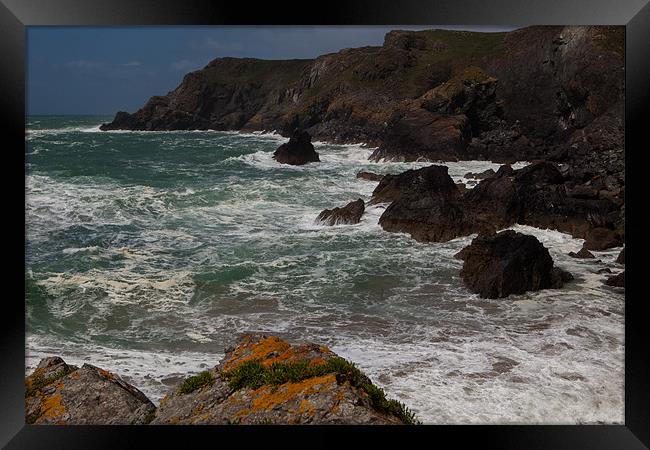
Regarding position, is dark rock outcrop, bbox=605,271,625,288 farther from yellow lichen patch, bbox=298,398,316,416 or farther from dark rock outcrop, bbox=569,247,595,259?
yellow lichen patch, bbox=298,398,316,416

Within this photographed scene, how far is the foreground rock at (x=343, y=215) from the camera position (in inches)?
835

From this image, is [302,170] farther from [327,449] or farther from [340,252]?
[327,449]

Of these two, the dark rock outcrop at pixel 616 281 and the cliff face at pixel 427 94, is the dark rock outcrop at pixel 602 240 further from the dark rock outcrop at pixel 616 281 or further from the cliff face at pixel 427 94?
the cliff face at pixel 427 94

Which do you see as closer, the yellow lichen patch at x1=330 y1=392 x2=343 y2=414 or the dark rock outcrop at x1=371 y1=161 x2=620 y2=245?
the yellow lichen patch at x1=330 y1=392 x2=343 y2=414

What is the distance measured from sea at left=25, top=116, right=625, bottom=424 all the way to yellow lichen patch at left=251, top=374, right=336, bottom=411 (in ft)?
9.24

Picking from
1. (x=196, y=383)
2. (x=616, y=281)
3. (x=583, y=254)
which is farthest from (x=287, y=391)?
(x=583, y=254)

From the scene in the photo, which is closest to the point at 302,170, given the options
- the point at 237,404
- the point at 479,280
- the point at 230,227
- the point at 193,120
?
the point at 230,227

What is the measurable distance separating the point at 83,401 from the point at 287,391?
2.43 metres

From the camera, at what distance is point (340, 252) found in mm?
17859

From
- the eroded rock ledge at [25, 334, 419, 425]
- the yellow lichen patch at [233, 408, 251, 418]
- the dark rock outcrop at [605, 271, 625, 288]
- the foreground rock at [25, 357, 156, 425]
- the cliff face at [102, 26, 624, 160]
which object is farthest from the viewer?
the cliff face at [102, 26, 624, 160]

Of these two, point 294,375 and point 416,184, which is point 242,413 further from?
point 416,184

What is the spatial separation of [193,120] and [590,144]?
56.8 meters

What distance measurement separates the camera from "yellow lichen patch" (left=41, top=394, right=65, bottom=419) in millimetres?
6586

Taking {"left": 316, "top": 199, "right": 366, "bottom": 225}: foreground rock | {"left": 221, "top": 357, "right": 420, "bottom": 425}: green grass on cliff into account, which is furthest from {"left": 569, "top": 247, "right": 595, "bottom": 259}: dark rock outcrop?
{"left": 221, "top": 357, "right": 420, "bottom": 425}: green grass on cliff
